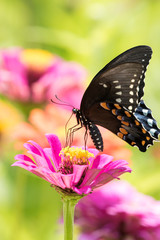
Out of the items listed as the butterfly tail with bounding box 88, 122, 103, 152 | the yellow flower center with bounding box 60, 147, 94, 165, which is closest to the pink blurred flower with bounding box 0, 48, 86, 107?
the butterfly tail with bounding box 88, 122, 103, 152

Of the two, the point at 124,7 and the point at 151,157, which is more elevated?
the point at 124,7

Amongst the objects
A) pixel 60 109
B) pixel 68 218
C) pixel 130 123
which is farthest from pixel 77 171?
pixel 60 109

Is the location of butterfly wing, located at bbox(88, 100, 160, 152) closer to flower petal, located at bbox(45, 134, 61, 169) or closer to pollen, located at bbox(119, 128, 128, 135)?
pollen, located at bbox(119, 128, 128, 135)

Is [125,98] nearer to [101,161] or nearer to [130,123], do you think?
[130,123]

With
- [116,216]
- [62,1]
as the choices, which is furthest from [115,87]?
[62,1]

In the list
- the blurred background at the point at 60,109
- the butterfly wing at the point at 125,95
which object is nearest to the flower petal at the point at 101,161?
the butterfly wing at the point at 125,95

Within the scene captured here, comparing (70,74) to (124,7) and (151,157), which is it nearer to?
(151,157)
